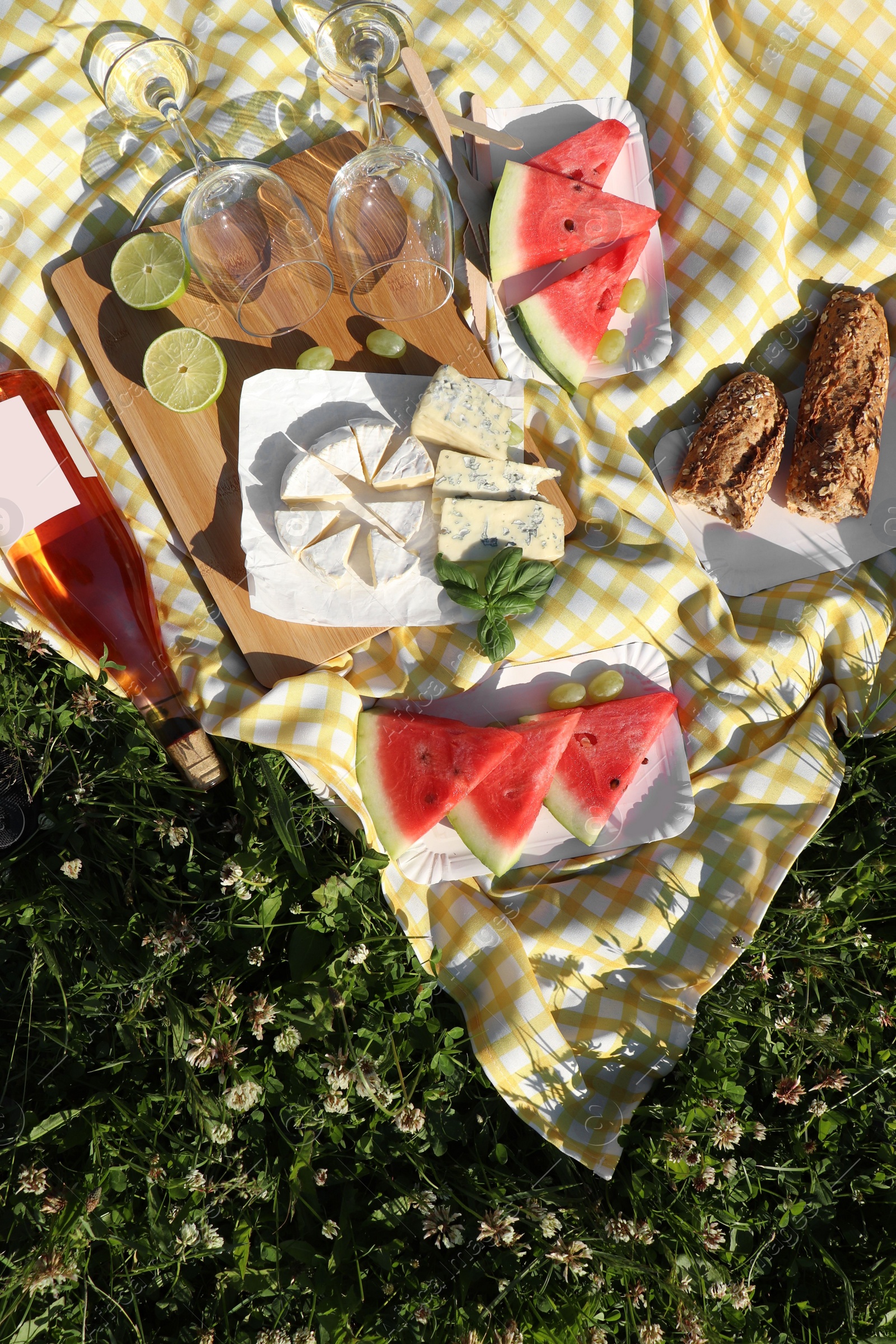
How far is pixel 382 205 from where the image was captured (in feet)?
9.05

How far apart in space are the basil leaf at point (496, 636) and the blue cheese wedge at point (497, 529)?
7.8 inches

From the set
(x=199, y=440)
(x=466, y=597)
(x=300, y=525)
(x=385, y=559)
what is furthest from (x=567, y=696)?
(x=199, y=440)

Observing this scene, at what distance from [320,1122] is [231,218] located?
2698 millimetres

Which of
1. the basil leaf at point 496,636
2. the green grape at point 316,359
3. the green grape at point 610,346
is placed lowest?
the basil leaf at point 496,636

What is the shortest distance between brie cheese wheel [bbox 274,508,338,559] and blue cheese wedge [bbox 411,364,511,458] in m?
0.42

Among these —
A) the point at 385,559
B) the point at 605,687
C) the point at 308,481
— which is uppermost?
the point at 308,481

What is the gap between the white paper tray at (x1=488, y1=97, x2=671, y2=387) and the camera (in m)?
3.00

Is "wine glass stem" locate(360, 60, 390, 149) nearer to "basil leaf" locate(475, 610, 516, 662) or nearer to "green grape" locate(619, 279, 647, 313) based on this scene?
"green grape" locate(619, 279, 647, 313)

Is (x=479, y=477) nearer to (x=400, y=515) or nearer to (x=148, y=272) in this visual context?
(x=400, y=515)

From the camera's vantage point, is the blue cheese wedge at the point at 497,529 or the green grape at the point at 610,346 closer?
the blue cheese wedge at the point at 497,529

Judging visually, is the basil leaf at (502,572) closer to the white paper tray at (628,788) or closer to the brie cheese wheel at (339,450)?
the white paper tray at (628,788)

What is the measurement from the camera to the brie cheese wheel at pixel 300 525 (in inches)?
104

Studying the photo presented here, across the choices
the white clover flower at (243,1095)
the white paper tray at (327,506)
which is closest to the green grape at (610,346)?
the white paper tray at (327,506)

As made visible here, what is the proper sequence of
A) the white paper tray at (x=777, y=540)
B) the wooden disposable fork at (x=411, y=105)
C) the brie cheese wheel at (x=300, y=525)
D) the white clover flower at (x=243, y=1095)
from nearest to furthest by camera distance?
A: the white clover flower at (x=243, y=1095), the brie cheese wheel at (x=300, y=525), the wooden disposable fork at (x=411, y=105), the white paper tray at (x=777, y=540)
